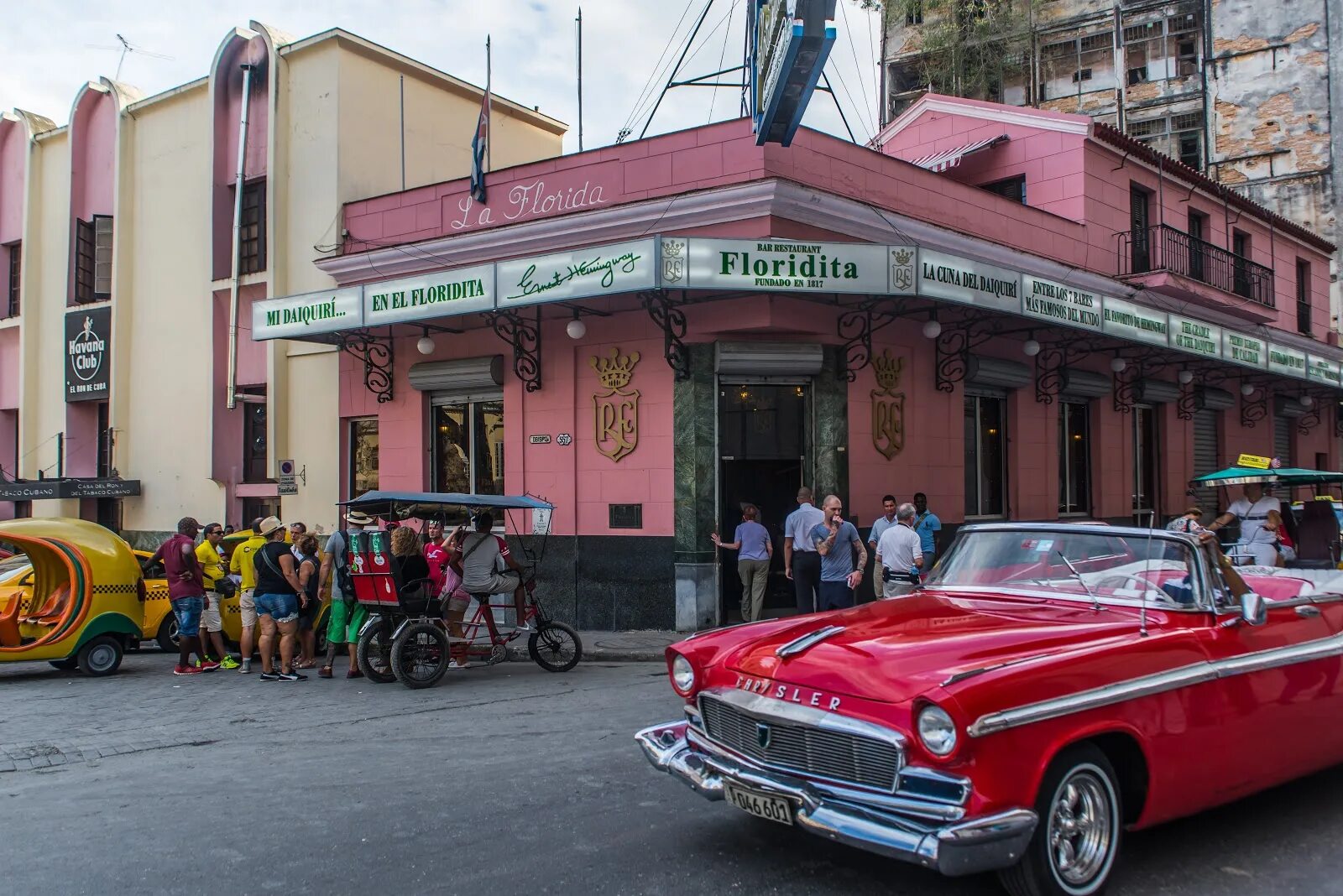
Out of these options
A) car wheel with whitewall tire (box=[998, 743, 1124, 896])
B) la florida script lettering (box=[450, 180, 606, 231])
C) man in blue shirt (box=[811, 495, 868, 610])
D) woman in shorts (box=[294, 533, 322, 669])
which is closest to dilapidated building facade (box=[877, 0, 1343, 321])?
la florida script lettering (box=[450, 180, 606, 231])

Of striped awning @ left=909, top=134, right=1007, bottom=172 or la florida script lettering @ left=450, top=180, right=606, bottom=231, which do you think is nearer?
la florida script lettering @ left=450, top=180, right=606, bottom=231

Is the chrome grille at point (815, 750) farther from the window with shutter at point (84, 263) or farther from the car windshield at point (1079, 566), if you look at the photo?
the window with shutter at point (84, 263)

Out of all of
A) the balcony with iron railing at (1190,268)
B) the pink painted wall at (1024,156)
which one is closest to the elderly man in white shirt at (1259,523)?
the balcony with iron railing at (1190,268)

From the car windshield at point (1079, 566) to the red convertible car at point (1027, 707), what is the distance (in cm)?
1

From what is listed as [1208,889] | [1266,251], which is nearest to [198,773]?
[1208,889]

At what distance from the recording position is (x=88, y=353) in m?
20.4

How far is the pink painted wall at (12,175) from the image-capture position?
883 inches

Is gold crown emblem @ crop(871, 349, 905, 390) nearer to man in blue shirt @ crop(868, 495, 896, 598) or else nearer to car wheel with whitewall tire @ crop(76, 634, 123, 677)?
man in blue shirt @ crop(868, 495, 896, 598)

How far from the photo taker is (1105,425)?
18266 millimetres

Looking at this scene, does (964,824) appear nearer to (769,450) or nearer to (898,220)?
(769,450)

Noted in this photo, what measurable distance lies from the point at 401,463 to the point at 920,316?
775cm

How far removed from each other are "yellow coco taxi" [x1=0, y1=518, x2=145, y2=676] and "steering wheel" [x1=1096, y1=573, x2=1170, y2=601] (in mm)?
10090

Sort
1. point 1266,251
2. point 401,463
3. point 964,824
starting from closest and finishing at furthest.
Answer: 1. point 964,824
2. point 401,463
3. point 1266,251

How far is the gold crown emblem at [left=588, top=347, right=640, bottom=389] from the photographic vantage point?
44.5ft
